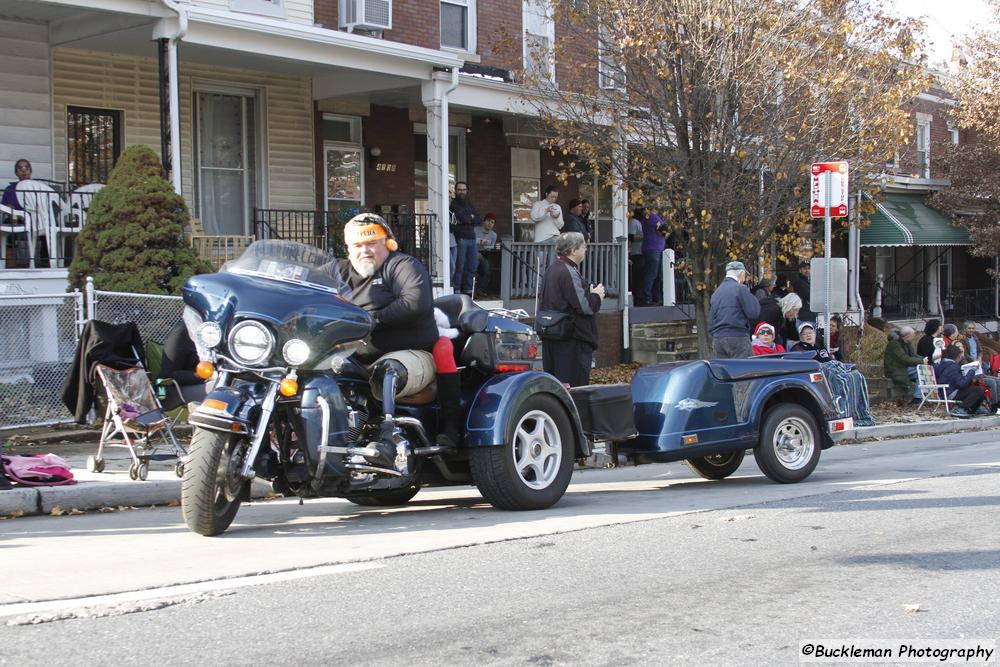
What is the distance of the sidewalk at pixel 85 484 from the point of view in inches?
336

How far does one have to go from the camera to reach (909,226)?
98.9 feet

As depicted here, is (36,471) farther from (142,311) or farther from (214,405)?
(142,311)

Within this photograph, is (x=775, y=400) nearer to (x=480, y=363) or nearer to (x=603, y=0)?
(x=480, y=363)

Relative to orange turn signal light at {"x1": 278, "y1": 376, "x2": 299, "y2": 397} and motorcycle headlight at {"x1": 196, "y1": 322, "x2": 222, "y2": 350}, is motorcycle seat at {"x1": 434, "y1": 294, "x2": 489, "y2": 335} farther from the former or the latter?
motorcycle headlight at {"x1": 196, "y1": 322, "x2": 222, "y2": 350}

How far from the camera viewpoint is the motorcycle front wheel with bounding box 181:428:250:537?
21.5 ft

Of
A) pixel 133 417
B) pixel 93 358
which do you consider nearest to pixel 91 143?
pixel 93 358

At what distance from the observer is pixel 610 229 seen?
83.6 feet

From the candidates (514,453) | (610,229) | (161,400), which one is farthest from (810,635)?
(610,229)

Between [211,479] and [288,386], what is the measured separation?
2.15ft

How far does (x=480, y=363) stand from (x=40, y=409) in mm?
5856

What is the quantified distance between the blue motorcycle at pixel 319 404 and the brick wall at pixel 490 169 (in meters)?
14.4

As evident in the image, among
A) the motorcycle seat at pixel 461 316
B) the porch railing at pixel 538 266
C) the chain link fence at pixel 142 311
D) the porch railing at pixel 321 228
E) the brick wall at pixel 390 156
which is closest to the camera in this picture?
the motorcycle seat at pixel 461 316

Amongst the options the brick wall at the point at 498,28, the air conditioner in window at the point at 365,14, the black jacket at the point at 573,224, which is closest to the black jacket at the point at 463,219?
the black jacket at the point at 573,224

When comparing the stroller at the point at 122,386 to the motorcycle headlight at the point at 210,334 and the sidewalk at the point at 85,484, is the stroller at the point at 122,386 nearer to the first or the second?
the sidewalk at the point at 85,484
